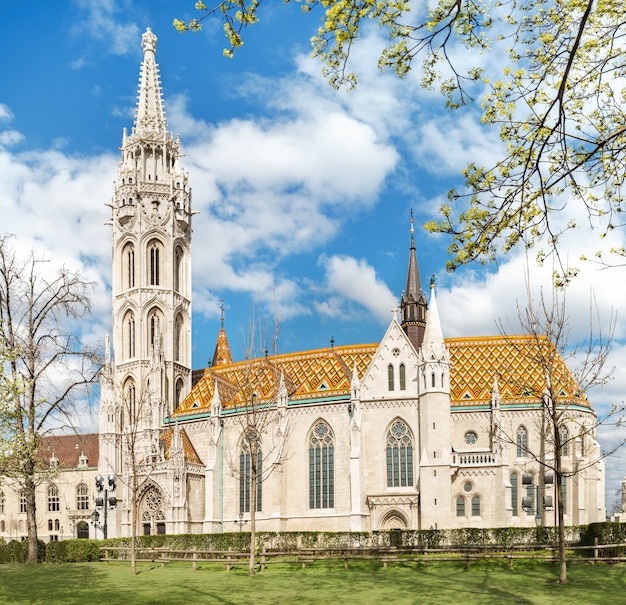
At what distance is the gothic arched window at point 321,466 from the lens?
176ft

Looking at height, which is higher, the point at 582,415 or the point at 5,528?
the point at 582,415

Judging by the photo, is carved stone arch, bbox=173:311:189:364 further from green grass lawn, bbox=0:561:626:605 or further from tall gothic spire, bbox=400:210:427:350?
green grass lawn, bbox=0:561:626:605

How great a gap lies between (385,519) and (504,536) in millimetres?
16147

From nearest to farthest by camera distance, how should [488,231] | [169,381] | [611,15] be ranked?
[488,231] → [611,15] → [169,381]

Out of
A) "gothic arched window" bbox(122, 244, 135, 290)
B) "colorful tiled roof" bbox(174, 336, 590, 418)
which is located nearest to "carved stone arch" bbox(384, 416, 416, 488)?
"colorful tiled roof" bbox(174, 336, 590, 418)

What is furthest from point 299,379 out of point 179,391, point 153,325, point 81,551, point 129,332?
point 81,551

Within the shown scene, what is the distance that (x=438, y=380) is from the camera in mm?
51562

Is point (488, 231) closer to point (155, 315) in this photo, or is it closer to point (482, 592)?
point (482, 592)

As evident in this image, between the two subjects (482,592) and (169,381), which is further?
(169,381)

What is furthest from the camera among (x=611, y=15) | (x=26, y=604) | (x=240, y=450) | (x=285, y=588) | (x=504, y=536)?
(x=240, y=450)

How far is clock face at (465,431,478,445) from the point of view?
5456 cm

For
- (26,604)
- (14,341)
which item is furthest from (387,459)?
(26,604)

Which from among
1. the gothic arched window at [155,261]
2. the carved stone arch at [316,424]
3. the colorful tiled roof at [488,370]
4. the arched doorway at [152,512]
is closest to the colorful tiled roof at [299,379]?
the carved stone arch at [316,424]

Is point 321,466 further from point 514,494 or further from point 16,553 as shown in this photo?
point 16,553
